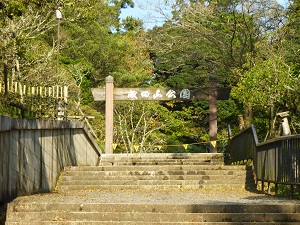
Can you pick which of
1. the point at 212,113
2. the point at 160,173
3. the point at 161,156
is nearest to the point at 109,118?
the point at 161,156

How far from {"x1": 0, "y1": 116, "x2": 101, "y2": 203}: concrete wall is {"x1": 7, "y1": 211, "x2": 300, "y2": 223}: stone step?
3.23 feet

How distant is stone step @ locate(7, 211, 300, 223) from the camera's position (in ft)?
27.5

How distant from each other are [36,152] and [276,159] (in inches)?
187

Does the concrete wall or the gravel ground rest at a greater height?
the concrete wall

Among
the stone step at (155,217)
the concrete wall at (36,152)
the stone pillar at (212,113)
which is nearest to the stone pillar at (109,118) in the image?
the stone pillar at (212,113)

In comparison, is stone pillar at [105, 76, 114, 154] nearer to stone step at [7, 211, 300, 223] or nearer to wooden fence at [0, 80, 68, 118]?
wooden fence at [0, 80, 68, 118]

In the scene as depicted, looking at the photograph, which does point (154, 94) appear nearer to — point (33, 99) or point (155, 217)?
point (33, 99)

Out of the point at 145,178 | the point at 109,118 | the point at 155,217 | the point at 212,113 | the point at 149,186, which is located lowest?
the point at 155,217

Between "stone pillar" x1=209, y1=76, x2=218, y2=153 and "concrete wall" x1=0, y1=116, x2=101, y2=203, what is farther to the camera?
"stone pillar" x1=209, y1=76, x2=218, y2=153

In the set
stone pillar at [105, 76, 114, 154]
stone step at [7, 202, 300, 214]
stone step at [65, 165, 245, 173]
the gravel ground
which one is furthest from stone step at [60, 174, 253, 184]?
stone pillar at [105, 76, 114, 154]

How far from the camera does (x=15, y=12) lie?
12.7 m

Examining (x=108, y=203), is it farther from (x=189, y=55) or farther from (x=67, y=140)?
(x=189, y=55)

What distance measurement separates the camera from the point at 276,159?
11.6 meters

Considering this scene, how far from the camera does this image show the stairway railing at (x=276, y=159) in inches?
415
